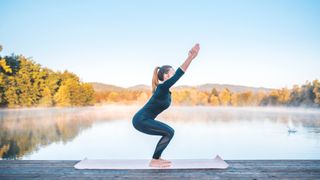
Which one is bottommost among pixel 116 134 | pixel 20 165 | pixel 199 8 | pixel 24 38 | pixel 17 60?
pixel 116 134

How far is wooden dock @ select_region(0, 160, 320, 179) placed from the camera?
312cm

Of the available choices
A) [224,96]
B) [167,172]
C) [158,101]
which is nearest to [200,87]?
[224,96]

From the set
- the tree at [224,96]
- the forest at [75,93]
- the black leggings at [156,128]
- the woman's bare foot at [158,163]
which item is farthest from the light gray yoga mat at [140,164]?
the tree at [224,96]

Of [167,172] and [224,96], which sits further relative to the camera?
[224,96]

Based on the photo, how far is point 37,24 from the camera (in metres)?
16.7

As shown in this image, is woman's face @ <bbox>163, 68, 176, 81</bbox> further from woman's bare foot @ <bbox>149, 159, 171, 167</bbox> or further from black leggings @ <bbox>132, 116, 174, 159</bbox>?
woman's bare foot @ <bbox>149, 159, 171, 167</bbox>

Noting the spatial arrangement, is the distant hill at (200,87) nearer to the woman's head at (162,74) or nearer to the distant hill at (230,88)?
the distant hill at (230,88)

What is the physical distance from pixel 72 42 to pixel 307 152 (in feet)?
41.3

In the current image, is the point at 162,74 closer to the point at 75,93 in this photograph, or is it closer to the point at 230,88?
the point at 75,93

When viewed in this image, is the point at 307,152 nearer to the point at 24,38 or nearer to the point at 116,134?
the point at 116,134

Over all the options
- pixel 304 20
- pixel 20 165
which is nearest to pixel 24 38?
pixel 304 20

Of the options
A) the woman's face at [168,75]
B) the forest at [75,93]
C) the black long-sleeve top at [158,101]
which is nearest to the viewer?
the black long-sleeve top at [158,101]

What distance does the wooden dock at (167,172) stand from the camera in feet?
10.2

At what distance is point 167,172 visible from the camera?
332cm
